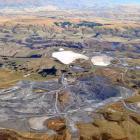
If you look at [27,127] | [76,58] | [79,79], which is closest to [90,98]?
[79,79]

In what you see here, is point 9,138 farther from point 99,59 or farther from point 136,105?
point 99,59

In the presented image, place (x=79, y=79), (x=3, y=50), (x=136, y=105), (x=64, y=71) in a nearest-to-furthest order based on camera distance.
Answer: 1. (x=136, y=105)
2. (x=79, y=79)
3. (x=64, y=71)
4. (x=3, y=50)

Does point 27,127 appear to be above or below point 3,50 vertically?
above

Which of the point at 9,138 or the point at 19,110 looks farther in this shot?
the point at 19,110

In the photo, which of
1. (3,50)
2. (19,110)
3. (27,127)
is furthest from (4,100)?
(3,50)

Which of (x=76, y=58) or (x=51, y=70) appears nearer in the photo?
(x=51, y=70)

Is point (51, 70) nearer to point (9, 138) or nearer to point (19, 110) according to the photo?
point (19, 110)

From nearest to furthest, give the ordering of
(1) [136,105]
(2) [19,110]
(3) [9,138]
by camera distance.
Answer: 1. (3) [9,138]
2. (2) [19,110]
3. (1) [136,105]

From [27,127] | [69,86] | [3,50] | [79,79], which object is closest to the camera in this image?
[27,127]

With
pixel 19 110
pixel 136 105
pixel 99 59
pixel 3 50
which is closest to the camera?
pixel 19 110
